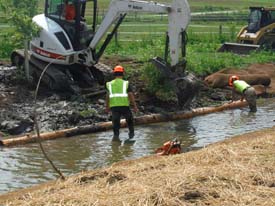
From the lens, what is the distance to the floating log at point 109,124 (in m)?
15.0

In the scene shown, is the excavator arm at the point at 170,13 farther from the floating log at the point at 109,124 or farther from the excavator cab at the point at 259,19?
the excavator cab at the point at 259,19

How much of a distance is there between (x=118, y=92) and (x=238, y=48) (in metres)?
18.2

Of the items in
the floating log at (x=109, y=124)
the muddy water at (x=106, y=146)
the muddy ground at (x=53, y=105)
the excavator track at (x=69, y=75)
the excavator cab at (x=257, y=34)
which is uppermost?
the excavator cab at (x=257, y=34)

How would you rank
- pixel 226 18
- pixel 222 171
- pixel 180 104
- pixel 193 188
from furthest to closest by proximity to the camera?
pixel 226 18, pixel 180 104, pixel 222 171, pixel 193 188

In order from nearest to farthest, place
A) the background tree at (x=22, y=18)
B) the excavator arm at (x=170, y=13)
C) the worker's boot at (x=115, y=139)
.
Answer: the worker's boot at (x=115, y=139) → the excavator arm at (x=170, y=13) → the background tree at (x=22, y=18)

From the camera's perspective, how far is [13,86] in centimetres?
1981

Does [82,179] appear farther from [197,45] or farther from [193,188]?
→ [197,45]

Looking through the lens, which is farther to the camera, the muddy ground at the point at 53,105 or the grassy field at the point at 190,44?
the grassy field at the point at 190,44

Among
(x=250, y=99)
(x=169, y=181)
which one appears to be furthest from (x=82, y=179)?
(x=250, y=99)

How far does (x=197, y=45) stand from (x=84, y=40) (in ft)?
49.6

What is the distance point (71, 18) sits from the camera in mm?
19641

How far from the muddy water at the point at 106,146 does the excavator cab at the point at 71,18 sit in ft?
12.5

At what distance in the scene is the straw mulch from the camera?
7766mm

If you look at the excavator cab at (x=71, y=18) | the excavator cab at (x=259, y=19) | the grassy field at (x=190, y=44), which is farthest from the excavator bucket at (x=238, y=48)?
the excavator cab at (x=71, y=18)
